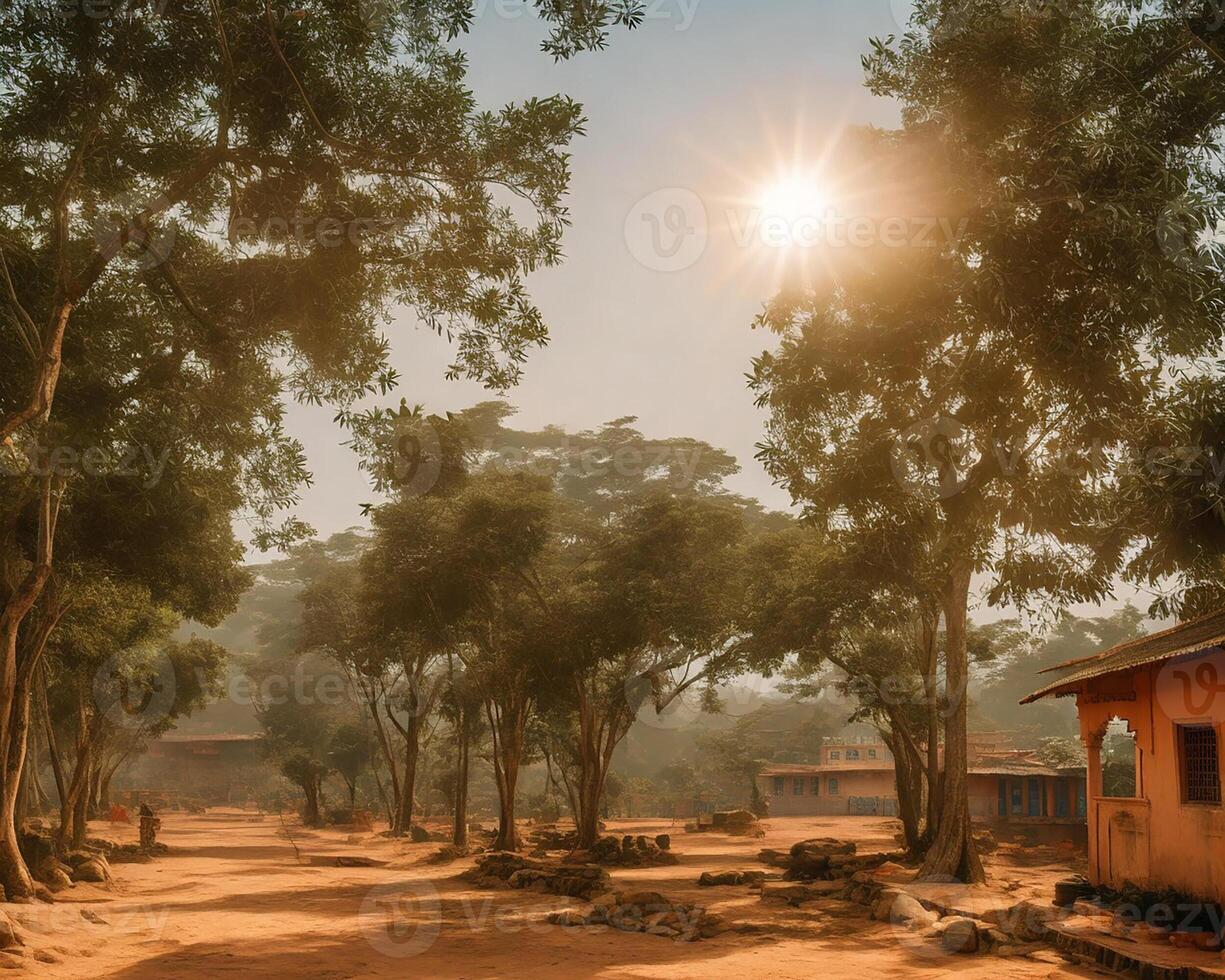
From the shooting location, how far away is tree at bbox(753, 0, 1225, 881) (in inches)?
533

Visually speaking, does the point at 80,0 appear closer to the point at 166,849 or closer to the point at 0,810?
the point at 0,810

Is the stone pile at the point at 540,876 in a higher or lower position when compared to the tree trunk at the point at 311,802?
higher

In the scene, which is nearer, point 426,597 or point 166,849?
point 426,597

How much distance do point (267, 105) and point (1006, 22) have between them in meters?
10.2

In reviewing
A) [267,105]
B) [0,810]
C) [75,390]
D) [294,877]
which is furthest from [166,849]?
[267,105]

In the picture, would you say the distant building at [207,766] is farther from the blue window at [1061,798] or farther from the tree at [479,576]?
the blue window at [1061,798]

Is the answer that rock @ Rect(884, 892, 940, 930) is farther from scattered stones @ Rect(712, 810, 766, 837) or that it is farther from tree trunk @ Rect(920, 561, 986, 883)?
→ scattered stones @ Rect(712, 810, 766, 837)

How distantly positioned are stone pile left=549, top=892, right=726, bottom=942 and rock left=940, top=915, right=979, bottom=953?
3735 mm

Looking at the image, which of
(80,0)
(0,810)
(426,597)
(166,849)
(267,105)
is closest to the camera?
(80,0)

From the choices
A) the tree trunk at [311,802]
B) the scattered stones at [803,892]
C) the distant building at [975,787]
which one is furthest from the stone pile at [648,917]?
the tree trunk at [311,802]

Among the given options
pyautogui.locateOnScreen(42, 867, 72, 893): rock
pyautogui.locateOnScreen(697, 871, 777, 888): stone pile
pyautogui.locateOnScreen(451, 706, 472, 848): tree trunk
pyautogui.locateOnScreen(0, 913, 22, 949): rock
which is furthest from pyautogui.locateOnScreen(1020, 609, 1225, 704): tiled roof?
pyautogui.locateOnScreen(451, 706, 472, 848): tree trunk

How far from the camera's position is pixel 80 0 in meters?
13.4

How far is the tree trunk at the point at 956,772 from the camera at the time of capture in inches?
879

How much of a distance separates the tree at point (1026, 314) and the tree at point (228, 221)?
567 cm
